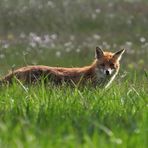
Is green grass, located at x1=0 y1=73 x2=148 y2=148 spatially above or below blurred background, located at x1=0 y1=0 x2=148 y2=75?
below

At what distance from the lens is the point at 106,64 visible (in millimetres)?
13758

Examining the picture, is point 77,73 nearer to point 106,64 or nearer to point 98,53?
point 106,64

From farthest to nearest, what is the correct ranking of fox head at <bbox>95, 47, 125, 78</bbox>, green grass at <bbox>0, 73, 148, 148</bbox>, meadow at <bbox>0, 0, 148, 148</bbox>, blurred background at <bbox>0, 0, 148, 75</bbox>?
1. blurred background at <bbox>0, 0, 148, 75</bbox>
2. fox head at <bbox>95, 47, 125, 78</bbox>
3. meadow at <bbox>0, 0, 148, 148</bbox>
4. green grass at <bbox>0, 73, 148, 148</bbox>

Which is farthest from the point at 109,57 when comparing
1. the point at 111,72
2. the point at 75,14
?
the point at 75,14

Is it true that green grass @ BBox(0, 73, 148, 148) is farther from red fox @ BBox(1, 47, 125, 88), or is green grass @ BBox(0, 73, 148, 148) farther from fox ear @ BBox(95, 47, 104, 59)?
fox ear @ BBox(95, 47, 104, 59)

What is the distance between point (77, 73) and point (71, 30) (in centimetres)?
1650

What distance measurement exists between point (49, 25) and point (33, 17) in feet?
3.21

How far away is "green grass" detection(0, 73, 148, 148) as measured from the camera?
16.2ft

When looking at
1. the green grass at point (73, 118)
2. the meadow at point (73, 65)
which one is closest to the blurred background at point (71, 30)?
the meadow at point (73, 65)

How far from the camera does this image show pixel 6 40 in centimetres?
2591

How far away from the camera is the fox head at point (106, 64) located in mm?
13227

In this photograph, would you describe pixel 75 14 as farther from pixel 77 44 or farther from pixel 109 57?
pixel 109 57

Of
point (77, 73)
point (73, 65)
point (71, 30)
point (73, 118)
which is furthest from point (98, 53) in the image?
point (71, 30)

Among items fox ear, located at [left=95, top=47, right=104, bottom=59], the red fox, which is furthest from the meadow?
fox ear, located at [left=95, top=47, right=104, bottom=59]
